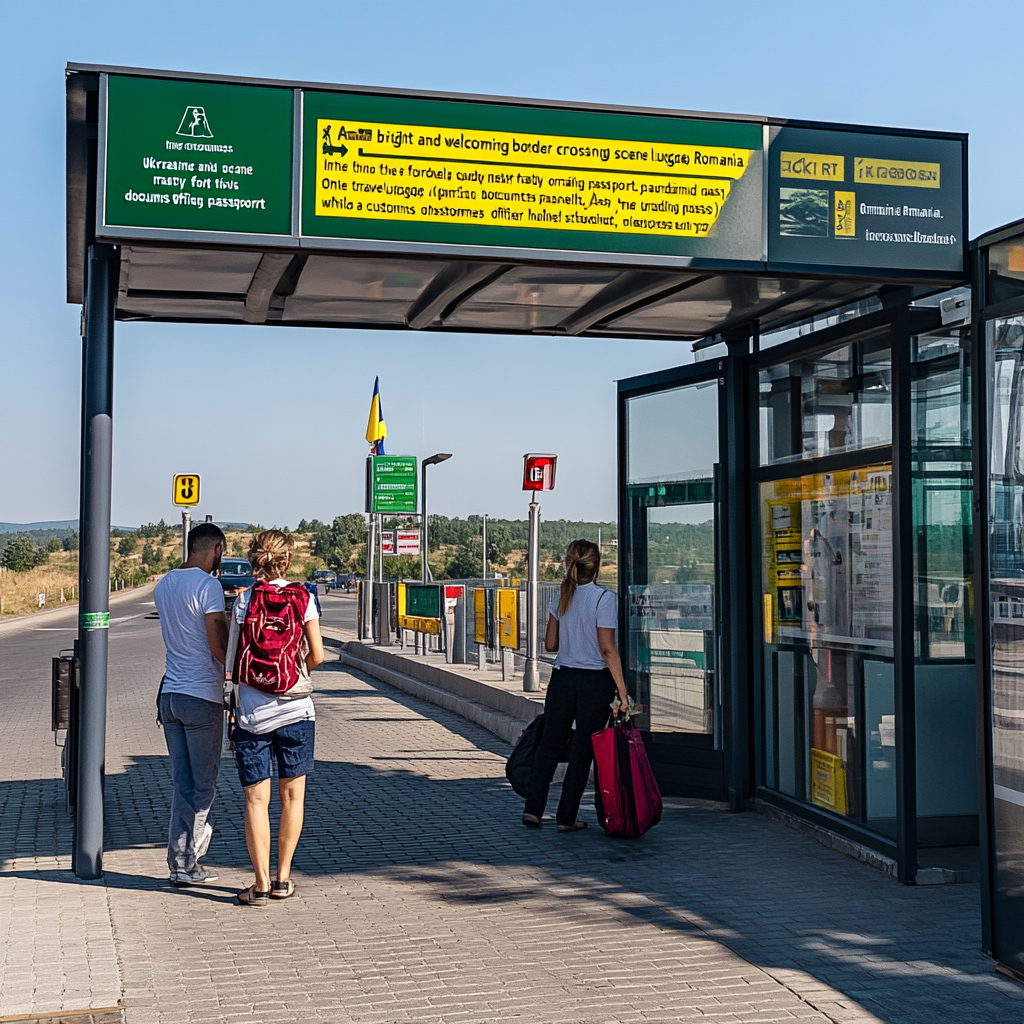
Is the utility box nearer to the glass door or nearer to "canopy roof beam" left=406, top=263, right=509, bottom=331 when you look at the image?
"canopy roof beam" left=406, top=263, right=509, bottom=331

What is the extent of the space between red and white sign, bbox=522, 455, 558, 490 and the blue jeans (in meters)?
7.86

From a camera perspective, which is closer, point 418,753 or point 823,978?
point 823,978

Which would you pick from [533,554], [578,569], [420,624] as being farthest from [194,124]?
[420,624]

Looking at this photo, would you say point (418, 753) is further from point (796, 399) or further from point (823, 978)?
point (823, 978)

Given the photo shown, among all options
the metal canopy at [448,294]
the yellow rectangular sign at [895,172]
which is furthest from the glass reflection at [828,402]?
the yellow rectangular sign at [895,172]

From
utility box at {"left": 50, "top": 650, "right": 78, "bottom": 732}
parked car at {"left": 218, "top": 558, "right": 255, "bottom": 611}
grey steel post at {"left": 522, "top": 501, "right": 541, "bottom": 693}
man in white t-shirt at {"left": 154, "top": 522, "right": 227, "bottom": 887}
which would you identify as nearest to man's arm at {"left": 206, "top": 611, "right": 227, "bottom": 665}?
man in white t-shirt at {"left": 154, "top": 522, "right": 227, "bottom": 887}

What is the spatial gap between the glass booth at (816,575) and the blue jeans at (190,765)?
11.2ft

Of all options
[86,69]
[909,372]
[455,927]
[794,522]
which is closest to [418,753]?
[794,522]

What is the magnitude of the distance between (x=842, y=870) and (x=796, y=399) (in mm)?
2745

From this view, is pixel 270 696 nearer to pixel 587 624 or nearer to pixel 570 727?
pixel 587 624

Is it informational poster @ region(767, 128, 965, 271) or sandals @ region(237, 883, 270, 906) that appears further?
informational poster @ region(767, 128, 965, 271)

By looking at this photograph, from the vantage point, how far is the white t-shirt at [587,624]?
306 inches

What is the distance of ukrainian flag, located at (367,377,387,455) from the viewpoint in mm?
29641

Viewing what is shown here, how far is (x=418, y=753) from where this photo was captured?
11.6 m
